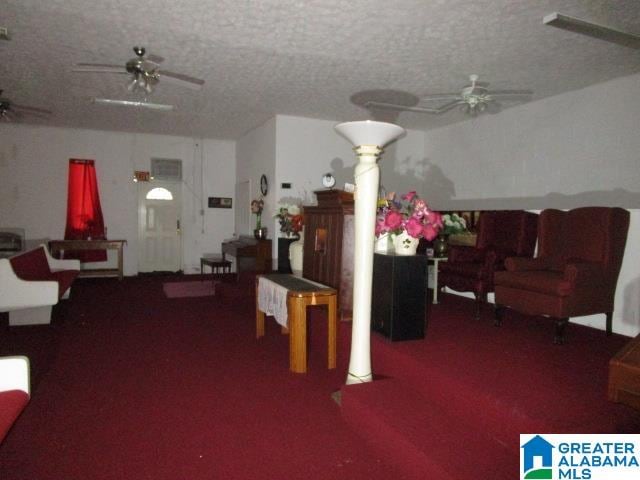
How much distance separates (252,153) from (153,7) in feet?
14.8

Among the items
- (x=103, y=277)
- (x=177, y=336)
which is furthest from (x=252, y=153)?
(x=177, y=336)

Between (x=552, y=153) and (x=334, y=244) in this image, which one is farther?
(x=552, y=153)

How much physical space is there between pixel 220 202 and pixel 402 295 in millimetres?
6587

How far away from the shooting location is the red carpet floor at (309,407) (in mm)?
2014

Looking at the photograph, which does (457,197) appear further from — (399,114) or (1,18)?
(1,18)

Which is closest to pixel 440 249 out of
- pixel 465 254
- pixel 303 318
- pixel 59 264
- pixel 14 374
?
pixel 465 254

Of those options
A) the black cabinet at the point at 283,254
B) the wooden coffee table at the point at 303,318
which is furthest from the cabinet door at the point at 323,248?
the black cabinet at the point at 283,254

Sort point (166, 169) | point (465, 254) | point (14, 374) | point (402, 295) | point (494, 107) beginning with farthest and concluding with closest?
1. point (166, 169)
2. point (494, 107)
3. point (465, 254)
4. point (402, 295)
5. point (14, 374)

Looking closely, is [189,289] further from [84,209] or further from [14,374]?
[14,374]

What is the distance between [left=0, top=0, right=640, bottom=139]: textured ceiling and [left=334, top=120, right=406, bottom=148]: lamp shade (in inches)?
48.1

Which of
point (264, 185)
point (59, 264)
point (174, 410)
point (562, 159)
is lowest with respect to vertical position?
point (174, 410)

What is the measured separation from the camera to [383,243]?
327 cm

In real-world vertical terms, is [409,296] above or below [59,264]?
above

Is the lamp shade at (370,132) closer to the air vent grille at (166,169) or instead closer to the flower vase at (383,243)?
the flower vase at (383,243)
